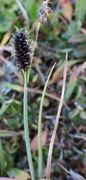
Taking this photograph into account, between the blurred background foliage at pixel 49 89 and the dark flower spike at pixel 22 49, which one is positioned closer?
the dark flower spike at pixel 22 49

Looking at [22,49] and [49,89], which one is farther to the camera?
[49,89]

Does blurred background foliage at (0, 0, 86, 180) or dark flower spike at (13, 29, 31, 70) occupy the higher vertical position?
dark flower spike at (13, 29, 31, 70)

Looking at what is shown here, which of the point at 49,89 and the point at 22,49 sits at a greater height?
the point at 22,49

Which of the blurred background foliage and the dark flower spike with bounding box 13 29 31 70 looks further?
the blurred background foliage

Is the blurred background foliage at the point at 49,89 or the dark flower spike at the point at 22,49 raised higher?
the dark flower spike at the point at 22,49
